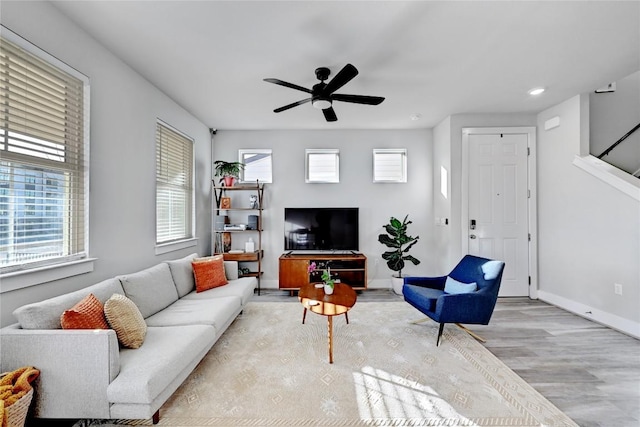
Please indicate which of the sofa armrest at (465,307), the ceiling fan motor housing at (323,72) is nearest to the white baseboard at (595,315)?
the sofa armrest at (465,307)

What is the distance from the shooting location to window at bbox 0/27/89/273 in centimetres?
175

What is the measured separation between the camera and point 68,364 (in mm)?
1523

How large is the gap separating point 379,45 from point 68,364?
3.14 metres

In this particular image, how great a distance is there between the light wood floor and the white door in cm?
75

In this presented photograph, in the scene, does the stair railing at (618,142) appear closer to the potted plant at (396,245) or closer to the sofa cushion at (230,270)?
the potted plant at (396,245)

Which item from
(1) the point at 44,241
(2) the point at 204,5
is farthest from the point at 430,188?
(1) the point at 44,241

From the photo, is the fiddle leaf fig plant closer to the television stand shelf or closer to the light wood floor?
the television stand shelf

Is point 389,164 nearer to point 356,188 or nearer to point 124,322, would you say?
point 356,188

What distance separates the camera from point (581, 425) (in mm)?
1701

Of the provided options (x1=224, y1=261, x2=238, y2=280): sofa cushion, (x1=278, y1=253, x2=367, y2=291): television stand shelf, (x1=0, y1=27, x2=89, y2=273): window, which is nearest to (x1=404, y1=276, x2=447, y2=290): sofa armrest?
(x1=278, y1=253, x2=367, y2=291): television stand shelf

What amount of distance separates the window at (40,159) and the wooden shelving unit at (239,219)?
2.34m

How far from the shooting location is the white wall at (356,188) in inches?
191

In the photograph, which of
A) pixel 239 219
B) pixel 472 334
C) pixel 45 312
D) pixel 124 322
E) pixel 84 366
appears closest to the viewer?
pixel 84 366

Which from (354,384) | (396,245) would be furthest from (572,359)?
(396,245)
